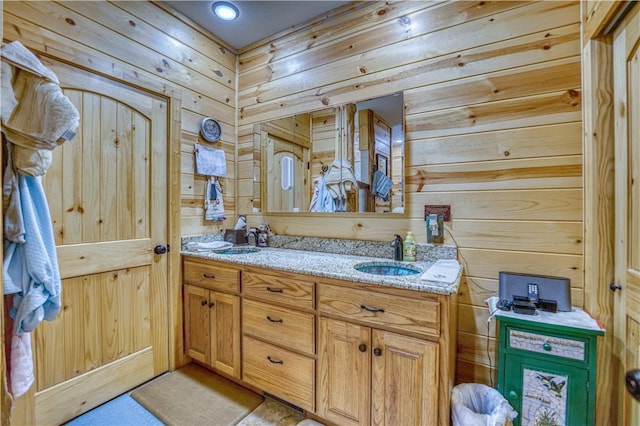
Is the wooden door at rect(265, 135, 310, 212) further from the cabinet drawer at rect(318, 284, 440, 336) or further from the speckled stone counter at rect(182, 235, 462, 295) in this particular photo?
the cabinet drawer at rect(318, 284, 440, 336)

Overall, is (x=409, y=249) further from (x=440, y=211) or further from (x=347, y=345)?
(x=347, y=345)

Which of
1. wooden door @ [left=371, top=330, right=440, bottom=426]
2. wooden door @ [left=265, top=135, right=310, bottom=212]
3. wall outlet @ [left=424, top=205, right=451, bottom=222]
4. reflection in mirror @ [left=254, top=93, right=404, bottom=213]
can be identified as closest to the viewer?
wooden door @ [left=371, top=330, right=440, bottom=426]

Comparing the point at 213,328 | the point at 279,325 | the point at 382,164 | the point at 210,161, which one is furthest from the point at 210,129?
the point at 279,325

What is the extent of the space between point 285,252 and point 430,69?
1.60 m

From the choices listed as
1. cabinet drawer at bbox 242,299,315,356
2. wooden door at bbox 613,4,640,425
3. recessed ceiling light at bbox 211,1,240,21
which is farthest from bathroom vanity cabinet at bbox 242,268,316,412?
recessed ceiling light at bbox 211,1,240,21

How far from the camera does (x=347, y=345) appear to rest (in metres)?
1.45

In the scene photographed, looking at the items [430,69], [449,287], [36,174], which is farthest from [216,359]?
[430,69]

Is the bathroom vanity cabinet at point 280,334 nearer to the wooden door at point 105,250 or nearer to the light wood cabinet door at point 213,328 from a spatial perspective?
the light wood cabinet door at point 213,328

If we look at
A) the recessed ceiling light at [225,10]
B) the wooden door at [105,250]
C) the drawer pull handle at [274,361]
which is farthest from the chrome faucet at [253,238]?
the recessed ceiling light at [225,10]

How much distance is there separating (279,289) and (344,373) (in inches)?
21.8

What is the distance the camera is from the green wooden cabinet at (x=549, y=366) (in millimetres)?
1247

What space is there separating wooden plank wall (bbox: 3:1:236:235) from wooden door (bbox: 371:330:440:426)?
5.65 feet

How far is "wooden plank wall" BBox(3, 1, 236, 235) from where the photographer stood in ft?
5.10

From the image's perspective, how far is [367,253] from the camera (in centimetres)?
201
